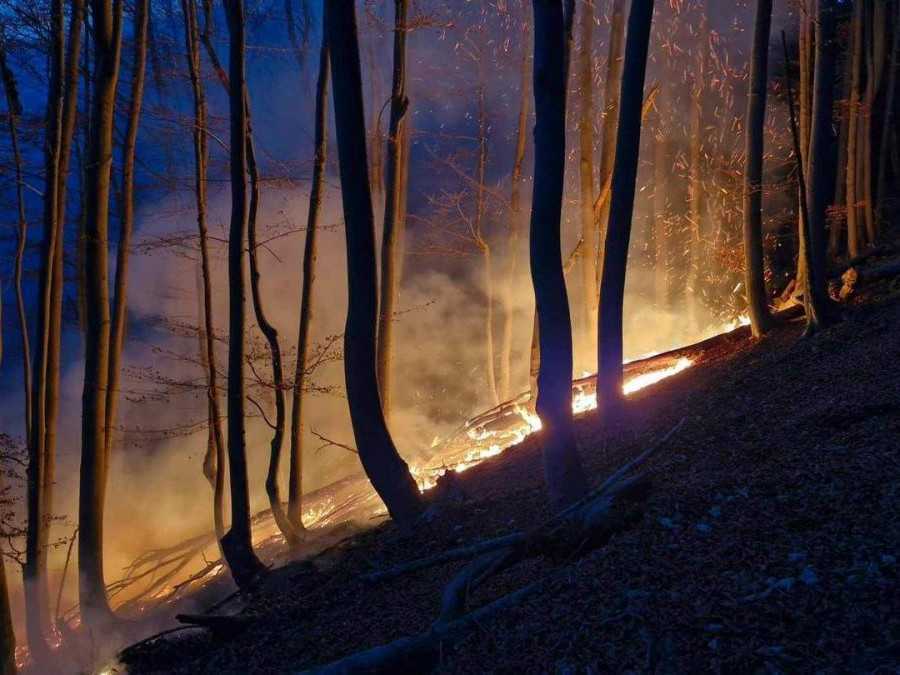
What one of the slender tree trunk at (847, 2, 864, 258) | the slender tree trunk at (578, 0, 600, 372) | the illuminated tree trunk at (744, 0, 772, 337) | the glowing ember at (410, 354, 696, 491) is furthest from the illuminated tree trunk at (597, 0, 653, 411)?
the slender tree trunk at (847, 2, 864, 258)

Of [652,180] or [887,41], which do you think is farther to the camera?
[652,180]

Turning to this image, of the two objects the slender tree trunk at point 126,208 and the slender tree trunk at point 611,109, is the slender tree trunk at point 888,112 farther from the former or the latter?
the slender tree trunk at point 126,208

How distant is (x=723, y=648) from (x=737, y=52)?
67.1 ft

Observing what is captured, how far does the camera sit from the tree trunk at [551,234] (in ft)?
17.3

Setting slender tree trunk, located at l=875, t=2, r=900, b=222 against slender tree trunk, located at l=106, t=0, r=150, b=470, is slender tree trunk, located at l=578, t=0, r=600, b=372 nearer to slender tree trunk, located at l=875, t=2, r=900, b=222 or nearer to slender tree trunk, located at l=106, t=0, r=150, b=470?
slender tree trunk, located at l=875, t=2, r=900, b=222

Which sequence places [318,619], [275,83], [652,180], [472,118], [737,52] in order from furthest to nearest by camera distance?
[275,83] < [472,118] < [652,180] < [737,52] < [318,619]

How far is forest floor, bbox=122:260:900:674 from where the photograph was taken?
9.11 ft

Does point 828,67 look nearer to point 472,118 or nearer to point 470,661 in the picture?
point 470,661

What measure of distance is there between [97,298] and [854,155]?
14.4 metres

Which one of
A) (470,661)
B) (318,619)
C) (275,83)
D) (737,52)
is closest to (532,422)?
(318,619)

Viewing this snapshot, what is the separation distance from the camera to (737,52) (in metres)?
19.3

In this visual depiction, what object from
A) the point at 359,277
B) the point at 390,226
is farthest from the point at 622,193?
the point at 390,226

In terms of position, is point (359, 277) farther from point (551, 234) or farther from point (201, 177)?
point (201, 177)

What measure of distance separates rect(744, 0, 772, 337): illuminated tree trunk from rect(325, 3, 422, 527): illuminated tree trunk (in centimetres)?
664
